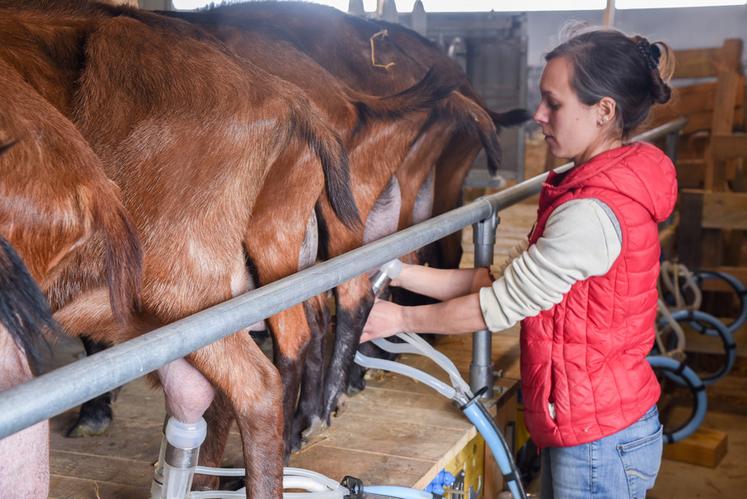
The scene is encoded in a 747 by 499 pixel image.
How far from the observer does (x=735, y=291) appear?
252 inches

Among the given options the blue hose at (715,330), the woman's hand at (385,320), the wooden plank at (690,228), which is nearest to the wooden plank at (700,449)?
the blue hose at (715,330)

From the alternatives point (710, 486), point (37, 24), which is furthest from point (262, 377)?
point (710, 486)

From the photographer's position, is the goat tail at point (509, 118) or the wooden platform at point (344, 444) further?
the goat tail at point (509, 118)

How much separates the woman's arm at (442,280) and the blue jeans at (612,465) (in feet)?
1.94

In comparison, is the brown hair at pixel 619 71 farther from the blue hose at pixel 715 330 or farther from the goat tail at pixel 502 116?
the blue hose at pixel 715 330

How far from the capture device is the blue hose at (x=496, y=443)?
2.95 metres

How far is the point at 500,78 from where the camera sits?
23.1 feet

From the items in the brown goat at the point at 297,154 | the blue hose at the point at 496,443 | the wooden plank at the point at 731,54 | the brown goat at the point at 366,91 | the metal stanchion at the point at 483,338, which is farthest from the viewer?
the wooden plank at the point at 731,54

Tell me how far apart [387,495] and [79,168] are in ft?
4.08

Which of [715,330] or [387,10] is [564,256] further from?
[715,330]

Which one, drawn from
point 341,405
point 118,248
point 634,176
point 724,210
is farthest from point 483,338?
point 724,210

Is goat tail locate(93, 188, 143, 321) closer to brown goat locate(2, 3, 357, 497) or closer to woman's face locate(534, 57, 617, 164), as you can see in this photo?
brown goat locate(2, 3, 357, 497)

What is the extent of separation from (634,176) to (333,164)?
80 centimetres

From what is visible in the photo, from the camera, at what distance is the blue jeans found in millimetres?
2477
